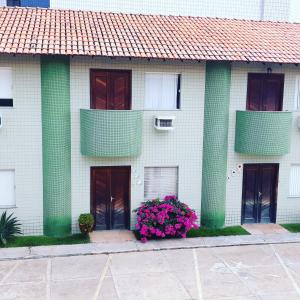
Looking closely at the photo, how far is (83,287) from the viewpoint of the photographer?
1276 cm

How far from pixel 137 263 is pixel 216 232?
13.7 ft

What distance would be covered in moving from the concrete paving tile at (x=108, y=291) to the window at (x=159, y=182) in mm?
4788

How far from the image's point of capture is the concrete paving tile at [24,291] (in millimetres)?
12102

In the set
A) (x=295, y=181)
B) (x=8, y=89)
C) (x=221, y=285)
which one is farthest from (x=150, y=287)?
(x=295, y=181)

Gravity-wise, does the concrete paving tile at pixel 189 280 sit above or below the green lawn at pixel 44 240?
below

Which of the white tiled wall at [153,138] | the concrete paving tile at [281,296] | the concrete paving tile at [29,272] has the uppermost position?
the white tiled wall at [153,138]

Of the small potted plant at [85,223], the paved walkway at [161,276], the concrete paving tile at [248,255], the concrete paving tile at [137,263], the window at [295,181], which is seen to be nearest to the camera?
the paved walkway at [161,276]

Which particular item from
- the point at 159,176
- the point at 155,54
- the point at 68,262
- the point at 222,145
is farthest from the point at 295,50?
the point at 68,262

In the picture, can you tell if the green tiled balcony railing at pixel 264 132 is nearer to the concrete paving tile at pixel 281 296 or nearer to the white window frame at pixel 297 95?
the white window frame at pixel 297 95

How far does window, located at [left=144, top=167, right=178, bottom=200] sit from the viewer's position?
17.4 metres

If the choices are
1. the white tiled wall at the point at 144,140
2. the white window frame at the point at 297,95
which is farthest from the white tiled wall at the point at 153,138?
the white window frame at the point at 297,95

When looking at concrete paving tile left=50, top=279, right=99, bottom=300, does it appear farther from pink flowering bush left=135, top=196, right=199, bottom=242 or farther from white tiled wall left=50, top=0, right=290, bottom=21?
white tiled wall left=50, top=0, right=290, bottom=21

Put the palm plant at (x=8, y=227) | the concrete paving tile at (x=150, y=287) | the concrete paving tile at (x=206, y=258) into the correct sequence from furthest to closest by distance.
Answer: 1. the palm plant at (x=8, y=227)
2. the concrete paving tile at (x=206, y=258)
3. the concrete paving tile at (x=150, y=287)

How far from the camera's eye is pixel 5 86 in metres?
15.8
